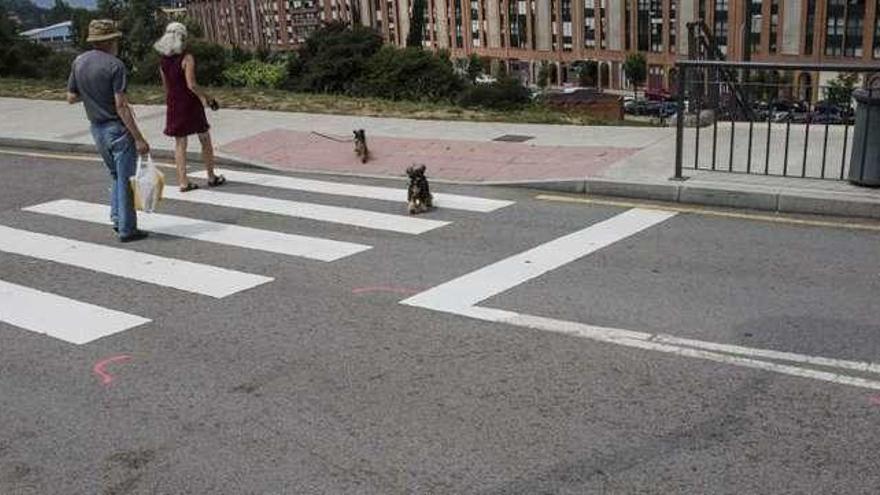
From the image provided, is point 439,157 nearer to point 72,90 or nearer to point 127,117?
point 127,117

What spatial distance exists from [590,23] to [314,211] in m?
113

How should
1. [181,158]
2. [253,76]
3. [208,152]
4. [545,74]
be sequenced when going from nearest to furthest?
[181,158], [208,152], [253,76], [545,74]

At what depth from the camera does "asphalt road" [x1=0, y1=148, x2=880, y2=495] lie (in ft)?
13.4

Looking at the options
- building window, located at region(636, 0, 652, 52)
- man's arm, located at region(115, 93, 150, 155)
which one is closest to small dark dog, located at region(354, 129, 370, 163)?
man's arm, located at region(115, 93, 150, 155)

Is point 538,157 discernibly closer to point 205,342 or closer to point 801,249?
point 801,249

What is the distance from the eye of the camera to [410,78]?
2098 centimetres

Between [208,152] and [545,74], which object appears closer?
[208,152]

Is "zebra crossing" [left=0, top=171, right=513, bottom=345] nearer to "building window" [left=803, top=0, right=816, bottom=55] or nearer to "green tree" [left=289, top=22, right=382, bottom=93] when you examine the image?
"green tree" [left=289, top=22, right=382, bottom=93]

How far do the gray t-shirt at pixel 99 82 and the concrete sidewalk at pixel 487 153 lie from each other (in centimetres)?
352

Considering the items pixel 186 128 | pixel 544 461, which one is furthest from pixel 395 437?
pixel 186 128

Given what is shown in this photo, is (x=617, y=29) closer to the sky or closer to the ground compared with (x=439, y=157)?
closer to the ground

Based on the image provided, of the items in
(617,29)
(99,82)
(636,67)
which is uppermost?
(99,82)

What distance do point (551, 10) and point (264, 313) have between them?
119825 mm

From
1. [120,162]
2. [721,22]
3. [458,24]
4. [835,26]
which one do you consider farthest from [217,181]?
[458,24]
